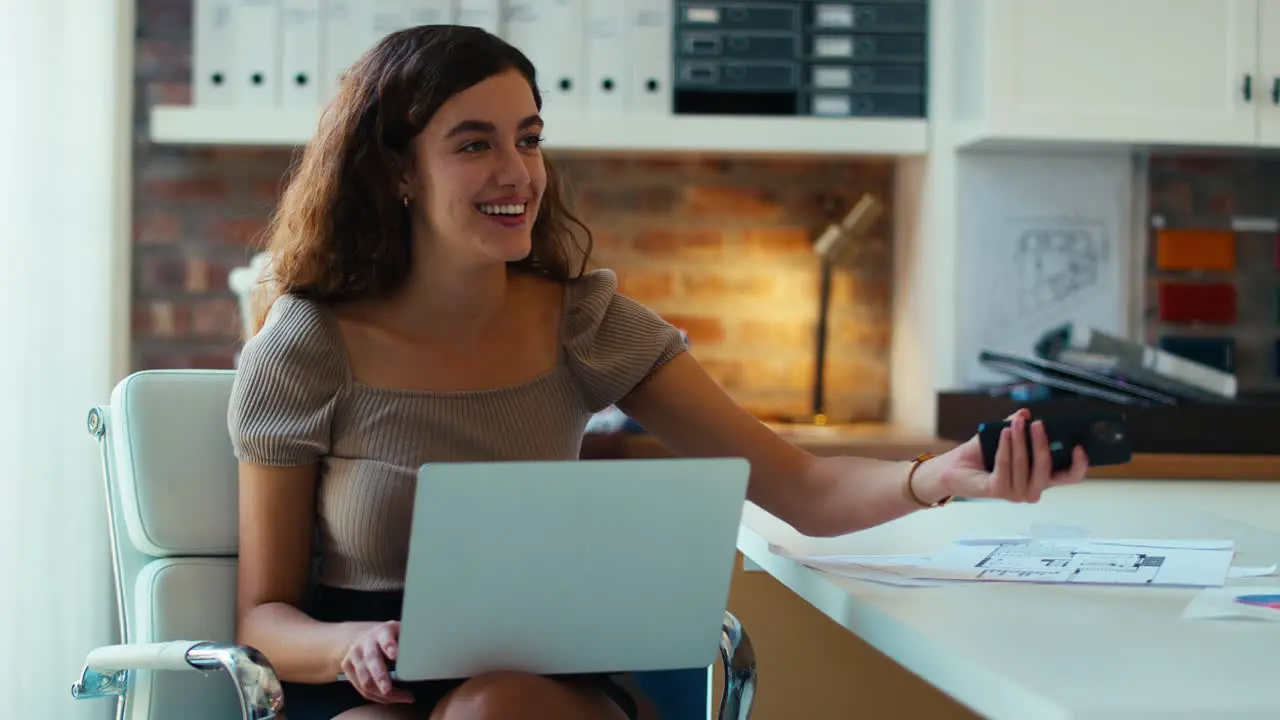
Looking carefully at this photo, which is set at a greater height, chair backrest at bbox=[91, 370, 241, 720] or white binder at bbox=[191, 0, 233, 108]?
white binder at bbox=[191, 0, 233, 108]

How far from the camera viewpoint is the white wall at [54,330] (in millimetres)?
2193

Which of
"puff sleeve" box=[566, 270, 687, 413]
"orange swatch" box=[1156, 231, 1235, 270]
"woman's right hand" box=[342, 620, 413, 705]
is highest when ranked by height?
"orange swatch" box=[1156, 231, 1235, 270]

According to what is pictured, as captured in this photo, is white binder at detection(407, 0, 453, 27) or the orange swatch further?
the orange swatch

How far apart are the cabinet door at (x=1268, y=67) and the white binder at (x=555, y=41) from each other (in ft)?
4.64

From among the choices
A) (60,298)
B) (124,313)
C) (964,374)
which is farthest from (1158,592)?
(124,313)

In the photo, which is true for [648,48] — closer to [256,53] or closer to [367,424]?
[256,53]

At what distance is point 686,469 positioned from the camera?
0.96 metres

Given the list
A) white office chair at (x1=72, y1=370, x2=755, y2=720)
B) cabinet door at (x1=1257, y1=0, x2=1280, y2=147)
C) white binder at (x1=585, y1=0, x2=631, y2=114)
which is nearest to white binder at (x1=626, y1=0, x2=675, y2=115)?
white binder at (x1=585, y1=0, x2=631, y2=114)

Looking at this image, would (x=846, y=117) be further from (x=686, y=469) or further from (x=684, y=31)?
(x=686, y=469)

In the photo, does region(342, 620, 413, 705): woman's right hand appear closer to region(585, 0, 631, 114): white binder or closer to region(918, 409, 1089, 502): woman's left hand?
region(918, 409, 1089, 502): woman's left hand

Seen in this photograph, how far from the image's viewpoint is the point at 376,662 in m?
1.04

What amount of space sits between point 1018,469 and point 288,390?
0.70 metres

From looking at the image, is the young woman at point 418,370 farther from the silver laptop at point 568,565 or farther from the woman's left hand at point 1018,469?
the silver laptop at point 568,565

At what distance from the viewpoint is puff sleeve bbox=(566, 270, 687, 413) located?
147 cm
